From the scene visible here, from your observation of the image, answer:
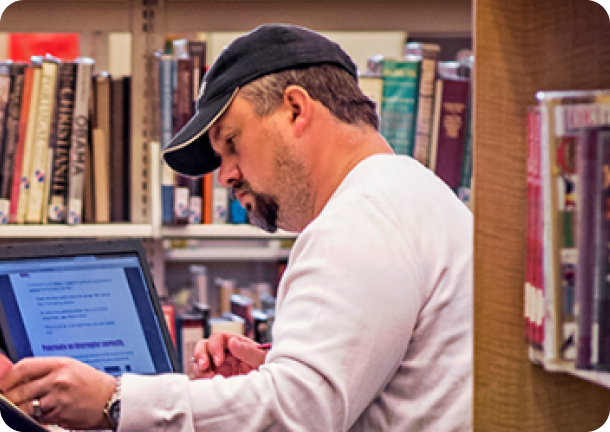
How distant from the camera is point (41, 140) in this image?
1892 millimetres

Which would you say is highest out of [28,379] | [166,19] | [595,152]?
[166,19]

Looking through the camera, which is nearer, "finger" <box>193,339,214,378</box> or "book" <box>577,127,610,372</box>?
"book" <box>577,127,610,372</box>

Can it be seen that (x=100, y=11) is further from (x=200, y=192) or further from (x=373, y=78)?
(x=373, y=78)

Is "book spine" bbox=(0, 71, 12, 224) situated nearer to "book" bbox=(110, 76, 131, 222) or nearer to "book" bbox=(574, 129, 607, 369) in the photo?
"book" bbox=(110, 76, 131, 222)

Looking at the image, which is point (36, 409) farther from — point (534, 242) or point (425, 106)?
point (425, 106)

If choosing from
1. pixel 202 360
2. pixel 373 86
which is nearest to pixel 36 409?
pixel 202 360

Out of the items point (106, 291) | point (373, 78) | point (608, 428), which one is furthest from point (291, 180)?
point (373, 78)

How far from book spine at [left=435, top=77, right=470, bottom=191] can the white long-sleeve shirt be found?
3.04ft

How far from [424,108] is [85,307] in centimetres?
102

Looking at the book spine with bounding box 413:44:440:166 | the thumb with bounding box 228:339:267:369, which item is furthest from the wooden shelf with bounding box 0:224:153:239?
the book spine with bounding box 413:44:440:166

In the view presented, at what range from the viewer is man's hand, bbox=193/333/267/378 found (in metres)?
1.38

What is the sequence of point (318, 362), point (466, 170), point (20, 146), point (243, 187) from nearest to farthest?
point (318, 362)
point (243, 187)
point (20, 146)
point (466, 170)

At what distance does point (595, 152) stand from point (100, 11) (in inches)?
64.2

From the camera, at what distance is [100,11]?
1980mm
